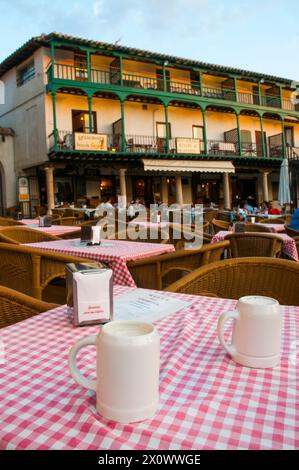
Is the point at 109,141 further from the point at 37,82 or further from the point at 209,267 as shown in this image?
the point at 209,267

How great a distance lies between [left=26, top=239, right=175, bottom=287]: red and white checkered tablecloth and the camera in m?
2.54

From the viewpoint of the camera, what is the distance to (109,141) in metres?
17.2

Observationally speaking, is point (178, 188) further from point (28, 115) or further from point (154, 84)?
point (28, 115)

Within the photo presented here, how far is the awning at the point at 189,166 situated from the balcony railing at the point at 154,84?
328 centimetres

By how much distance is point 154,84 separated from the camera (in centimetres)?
1855

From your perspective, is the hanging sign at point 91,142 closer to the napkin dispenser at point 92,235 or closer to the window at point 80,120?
the window at point 80,120

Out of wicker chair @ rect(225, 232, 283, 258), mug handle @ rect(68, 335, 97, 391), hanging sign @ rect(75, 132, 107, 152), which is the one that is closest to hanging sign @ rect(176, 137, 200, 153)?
hanging sign @ rect(75, 132, 107, 152)

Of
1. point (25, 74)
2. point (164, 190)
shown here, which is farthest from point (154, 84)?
point (25, 74)

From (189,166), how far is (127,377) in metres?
17.8

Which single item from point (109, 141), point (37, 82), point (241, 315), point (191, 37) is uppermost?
point (191, 37)

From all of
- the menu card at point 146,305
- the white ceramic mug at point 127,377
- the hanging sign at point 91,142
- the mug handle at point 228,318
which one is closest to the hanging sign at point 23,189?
the hanging sign at point 91,142

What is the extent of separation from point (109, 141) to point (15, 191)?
471cm

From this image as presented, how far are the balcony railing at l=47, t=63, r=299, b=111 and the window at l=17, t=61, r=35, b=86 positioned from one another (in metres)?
1.82

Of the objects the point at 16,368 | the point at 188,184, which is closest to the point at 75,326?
the point at 16,368
